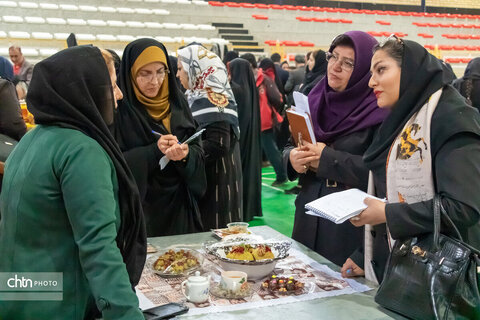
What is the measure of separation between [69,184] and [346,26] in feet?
58.9

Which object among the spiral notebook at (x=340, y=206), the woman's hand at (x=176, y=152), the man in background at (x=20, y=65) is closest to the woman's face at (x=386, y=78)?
the spiral notebook at (x=340, y=206)

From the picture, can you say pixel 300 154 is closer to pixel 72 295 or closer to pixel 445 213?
pixel 445 213

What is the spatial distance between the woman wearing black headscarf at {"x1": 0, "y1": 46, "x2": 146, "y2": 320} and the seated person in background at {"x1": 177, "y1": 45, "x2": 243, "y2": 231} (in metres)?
1.58

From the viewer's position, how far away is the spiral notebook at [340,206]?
1.61 metres

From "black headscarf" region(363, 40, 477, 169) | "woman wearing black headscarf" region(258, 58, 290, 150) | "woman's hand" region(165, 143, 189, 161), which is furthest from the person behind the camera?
"woman wearing black headscarf" region(258, 58, 290, 150)

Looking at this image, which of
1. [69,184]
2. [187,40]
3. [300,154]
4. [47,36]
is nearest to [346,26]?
[187,40]

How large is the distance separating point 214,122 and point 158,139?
47cm

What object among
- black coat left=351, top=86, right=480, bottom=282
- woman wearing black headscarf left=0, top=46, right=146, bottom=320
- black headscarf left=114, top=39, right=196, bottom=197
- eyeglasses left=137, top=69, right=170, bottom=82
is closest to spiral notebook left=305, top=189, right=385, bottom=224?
black coat left=351, top=86, right=480, bottom=282

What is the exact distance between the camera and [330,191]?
2211mm

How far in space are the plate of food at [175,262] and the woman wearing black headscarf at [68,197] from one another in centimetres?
52

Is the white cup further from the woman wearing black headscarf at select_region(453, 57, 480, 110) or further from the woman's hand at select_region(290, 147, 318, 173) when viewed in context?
the woman wearing black headscarf at select_region(453, 57, 480, 110)

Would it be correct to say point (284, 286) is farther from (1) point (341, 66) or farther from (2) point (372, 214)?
(1) point (341, 66)

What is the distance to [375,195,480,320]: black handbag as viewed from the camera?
1.34 meters

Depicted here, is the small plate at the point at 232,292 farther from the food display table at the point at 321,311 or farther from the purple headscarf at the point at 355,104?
the purple headscarf at the point at 355,104
